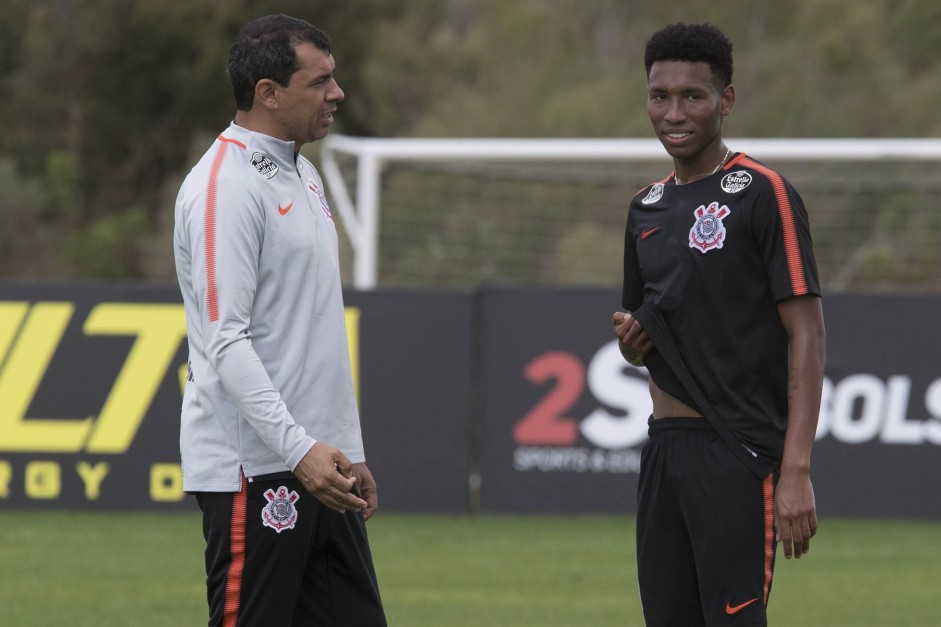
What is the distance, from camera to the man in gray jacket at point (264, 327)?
162 inches

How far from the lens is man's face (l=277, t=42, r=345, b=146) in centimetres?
431

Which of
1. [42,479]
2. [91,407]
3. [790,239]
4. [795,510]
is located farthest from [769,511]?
[42,479]

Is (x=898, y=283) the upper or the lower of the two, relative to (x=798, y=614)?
upper

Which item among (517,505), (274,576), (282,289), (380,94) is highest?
(380,94)

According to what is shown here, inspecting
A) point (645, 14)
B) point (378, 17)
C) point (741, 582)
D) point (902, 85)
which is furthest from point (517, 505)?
point (378, 17)

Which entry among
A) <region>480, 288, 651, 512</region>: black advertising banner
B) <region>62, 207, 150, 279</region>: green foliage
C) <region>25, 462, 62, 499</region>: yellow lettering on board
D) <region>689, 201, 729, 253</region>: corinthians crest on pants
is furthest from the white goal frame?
<region>62, 207, 150, 279</region>: green foliage

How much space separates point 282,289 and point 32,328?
26.3 feet

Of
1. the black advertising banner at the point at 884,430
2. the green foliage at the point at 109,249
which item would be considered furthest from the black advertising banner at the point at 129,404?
the green foliage at the point at 109,249

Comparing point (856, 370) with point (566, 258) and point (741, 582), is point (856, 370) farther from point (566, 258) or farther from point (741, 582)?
point (566, 258)

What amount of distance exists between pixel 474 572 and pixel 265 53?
568 cm

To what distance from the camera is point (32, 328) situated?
38.5 feet

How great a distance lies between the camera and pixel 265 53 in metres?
4.30

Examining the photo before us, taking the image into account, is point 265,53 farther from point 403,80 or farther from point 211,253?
point 403,80

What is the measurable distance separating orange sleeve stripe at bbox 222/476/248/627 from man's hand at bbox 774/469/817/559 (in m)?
1.42
